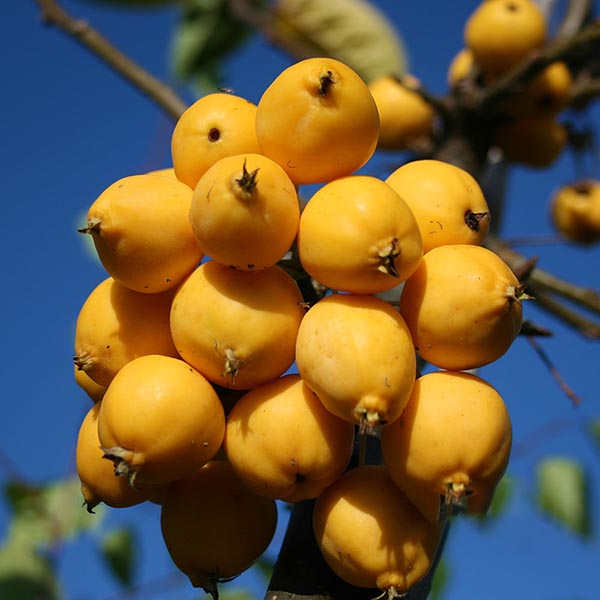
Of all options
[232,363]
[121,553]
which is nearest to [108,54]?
[232,363]

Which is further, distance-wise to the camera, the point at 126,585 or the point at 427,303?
the point at 126,585

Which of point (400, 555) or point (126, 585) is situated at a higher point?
point (400, 555)

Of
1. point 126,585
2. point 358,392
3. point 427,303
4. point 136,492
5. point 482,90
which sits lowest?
point 126,585

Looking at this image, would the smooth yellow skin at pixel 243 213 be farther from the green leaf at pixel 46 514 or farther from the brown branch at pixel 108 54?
the green leaf at pixel 46 514

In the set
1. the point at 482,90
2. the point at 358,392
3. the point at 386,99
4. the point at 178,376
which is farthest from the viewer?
the point at 386,99

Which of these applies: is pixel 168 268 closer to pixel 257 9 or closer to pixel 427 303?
pixel 427 303

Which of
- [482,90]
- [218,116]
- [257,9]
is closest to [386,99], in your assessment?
[482,90]

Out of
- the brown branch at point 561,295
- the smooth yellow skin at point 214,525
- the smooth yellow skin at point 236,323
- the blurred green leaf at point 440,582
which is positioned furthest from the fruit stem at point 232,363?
the blurred green leaf at point 440,582

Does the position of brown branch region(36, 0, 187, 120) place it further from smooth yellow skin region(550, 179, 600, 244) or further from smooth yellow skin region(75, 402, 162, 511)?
smooth yellow skin region(550, 179, 600, 244)

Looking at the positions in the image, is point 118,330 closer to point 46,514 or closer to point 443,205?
point 443,205
